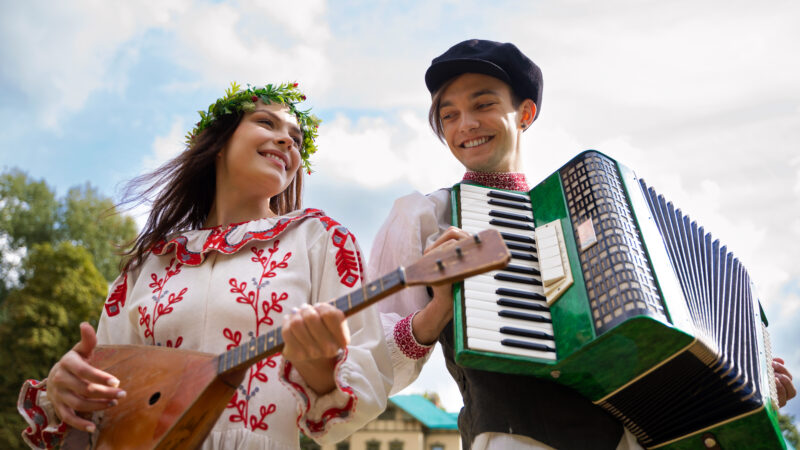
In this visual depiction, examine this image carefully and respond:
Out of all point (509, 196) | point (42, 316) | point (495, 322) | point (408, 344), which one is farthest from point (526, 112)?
point (42, 316)

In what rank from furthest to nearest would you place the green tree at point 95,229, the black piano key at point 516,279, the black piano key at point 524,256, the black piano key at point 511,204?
the green tree at point 95,229 < the black piano key at point 511,204 < the black piano key at point 524,256 < the black piano key at point 516,279

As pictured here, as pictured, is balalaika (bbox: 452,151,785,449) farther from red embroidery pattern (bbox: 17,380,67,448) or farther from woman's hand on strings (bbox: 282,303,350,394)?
red embroidery pattern (bbox: 17,380,67,448)

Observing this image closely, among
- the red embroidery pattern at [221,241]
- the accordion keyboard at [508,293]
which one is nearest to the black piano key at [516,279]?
the accordion keyboard at [508,293]

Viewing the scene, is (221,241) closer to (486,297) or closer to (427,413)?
(486,297)

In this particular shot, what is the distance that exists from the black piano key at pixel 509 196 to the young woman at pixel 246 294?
578 mm

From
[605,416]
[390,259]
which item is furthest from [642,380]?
[390,259]

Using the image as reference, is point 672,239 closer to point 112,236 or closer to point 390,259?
point 390,259

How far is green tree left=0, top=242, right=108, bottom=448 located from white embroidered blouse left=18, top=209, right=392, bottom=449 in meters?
13.2

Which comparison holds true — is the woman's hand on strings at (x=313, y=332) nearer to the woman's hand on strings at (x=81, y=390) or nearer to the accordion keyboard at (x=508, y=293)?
the accordion keyboard at (x=508, y=293)

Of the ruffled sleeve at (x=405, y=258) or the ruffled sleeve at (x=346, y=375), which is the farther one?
the ruffled sleeve at (x=405, y=258)

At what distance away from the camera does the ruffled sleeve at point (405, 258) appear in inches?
102

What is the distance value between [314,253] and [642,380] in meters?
1.22

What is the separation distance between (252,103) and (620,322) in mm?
1902

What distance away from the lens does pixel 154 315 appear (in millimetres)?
2494
